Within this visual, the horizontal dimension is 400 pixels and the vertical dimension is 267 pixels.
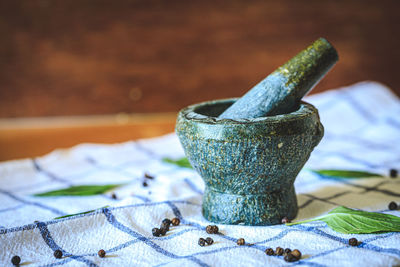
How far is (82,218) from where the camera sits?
92 cm

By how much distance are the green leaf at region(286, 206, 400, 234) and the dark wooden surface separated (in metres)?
1.39

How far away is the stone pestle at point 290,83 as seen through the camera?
935mm

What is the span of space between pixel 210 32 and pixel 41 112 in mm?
889

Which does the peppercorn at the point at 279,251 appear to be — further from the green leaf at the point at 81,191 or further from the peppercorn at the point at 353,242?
the green leaf at the point at 81,191

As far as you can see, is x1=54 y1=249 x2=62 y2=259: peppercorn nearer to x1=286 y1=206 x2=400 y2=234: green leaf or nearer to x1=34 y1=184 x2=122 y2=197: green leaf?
x1=34 y1=184 x2=122 y2=197: green leaf

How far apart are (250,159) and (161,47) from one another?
1394 mm

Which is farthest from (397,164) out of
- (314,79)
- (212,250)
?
(212,250)

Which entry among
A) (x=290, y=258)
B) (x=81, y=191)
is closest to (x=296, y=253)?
(x=290, y=258)

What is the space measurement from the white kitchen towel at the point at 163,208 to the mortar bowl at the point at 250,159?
4 cm

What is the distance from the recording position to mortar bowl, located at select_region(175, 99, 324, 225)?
83 centimetres

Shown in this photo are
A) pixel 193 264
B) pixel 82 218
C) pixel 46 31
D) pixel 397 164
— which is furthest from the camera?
pixel 46 31

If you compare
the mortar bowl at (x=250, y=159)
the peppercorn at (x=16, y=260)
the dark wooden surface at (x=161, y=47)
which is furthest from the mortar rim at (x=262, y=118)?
the dark wooden surface at (x=161, y=47)

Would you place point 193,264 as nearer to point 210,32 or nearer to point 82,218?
point 82,218

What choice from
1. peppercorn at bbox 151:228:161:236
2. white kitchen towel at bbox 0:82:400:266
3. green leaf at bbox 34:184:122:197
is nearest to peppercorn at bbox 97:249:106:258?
white kitchen towel at bbox 0:82:400:266
